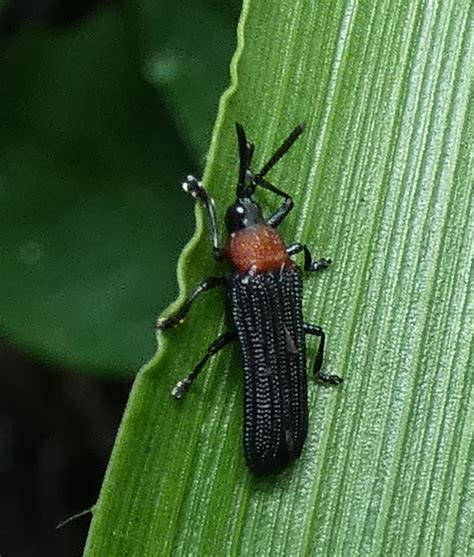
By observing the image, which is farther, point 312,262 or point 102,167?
point 102,167

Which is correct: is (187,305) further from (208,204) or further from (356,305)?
(356,305)

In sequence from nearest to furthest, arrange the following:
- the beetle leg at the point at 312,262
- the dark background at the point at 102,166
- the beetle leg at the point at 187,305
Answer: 1. the beetle leg at the point at 187,305
2. the beetle leg at the point at 312,262
3. the dark background at the point at 102,166

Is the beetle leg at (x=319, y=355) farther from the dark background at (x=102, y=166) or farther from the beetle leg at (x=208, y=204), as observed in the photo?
the dark background at (x=102, y=166)

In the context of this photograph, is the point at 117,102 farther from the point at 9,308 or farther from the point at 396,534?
the point at 396,534

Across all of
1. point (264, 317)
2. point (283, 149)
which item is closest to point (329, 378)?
point (264, 317)

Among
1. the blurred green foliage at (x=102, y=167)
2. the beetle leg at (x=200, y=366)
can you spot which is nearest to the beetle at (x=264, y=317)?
the beetle leg at (x=200, y=366)

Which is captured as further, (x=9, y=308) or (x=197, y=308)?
(x=9, y=308)

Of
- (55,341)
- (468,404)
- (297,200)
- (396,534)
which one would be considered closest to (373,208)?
(297,200)
